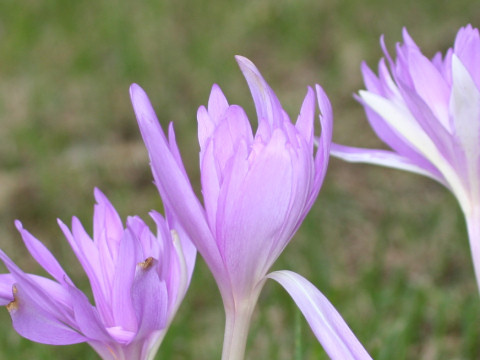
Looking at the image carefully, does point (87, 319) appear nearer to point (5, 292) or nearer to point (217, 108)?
point (5, 292)

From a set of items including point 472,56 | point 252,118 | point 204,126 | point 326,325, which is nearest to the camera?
point 326,325

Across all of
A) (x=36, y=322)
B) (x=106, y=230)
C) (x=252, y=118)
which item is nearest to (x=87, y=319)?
(x=36, y=322)

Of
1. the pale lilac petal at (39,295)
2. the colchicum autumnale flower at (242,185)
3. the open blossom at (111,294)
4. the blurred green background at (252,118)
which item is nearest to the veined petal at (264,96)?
the colchicum autumnale flower at (242,185)

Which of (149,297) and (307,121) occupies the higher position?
(307,121)

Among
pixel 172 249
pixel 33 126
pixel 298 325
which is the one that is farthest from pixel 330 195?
pixel 172 249

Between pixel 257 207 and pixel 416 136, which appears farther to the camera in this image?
pixel 416 136

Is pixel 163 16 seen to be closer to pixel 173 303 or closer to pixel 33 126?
pixel 33 126

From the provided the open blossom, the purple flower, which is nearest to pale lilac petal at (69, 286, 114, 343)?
the open blossom

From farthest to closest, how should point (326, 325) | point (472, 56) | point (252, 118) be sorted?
point (252, 118) → point (472, 56) → point (326, 325)
